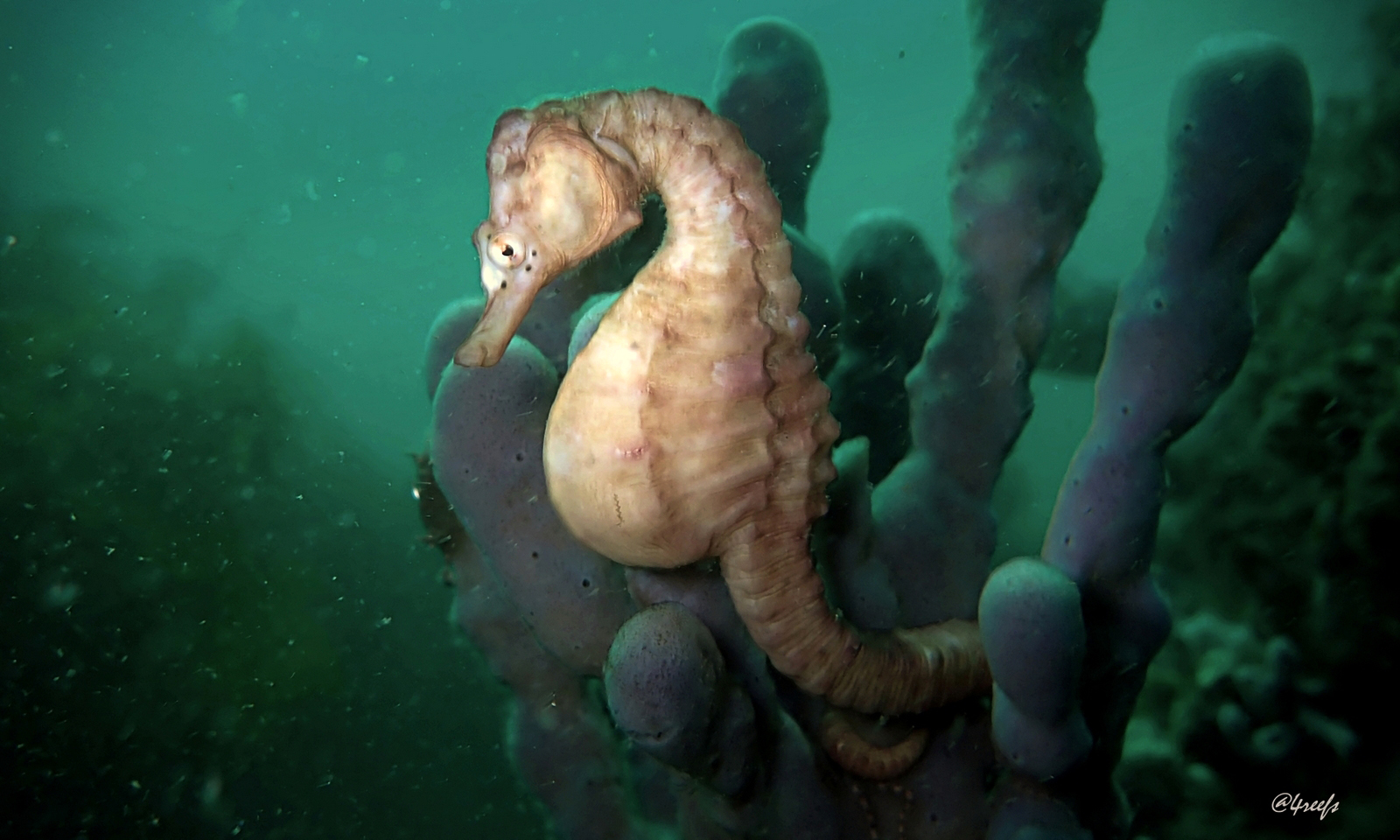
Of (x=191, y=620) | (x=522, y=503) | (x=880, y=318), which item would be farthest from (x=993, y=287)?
(x=191, y=620)

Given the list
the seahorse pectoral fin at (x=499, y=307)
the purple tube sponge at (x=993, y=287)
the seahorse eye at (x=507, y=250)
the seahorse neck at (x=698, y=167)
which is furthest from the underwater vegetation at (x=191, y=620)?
Answer: the seahorse neck at (x=698, y=167)

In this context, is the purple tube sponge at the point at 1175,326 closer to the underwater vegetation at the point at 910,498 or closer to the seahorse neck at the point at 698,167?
the underwater vegetation at the point at 910,498

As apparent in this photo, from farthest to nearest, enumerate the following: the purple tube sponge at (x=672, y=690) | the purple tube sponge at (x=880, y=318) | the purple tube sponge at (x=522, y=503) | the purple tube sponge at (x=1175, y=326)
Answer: the purple tube sponge at (x=880, y=318), the purple tube sponge at (x=522, y=503), the purple tube sponge at (x=1175, y=326), the purple tube sponge at (x=672, y=690)

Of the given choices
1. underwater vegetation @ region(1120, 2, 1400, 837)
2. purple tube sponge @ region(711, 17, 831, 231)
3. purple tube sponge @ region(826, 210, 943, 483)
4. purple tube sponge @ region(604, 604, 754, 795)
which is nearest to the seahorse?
purple tube sponge @ region(604, 604, 754, 795)

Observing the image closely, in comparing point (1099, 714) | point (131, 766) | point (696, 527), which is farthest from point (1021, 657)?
point (131, 766)

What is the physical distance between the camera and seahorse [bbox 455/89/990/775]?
1.73 m

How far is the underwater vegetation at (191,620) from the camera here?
725 cm

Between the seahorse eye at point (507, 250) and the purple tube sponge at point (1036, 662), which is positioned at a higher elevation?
the seahorse eye at point (507, 250)

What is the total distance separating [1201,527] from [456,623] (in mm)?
3812

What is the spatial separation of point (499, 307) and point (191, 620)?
8677mm

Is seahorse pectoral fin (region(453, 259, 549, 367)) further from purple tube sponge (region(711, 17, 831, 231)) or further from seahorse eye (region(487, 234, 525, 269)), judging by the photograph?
purple tube sponge (region(711, 17, 831, 231))

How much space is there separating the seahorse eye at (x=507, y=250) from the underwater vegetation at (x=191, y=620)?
8071 mm

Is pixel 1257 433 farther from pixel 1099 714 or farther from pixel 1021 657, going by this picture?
pixel 1021 657

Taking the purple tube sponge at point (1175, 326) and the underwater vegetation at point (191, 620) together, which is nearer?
the purple tube sponge at point (1175, 326)
